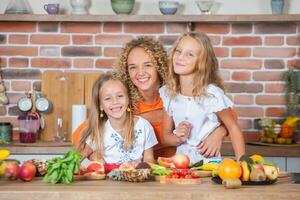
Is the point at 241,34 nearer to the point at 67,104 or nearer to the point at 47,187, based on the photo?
the point at 67,104

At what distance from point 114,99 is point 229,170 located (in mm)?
914

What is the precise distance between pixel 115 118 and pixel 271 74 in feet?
6.13

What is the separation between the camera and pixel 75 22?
15.8 ft

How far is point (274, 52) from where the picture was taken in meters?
4.75

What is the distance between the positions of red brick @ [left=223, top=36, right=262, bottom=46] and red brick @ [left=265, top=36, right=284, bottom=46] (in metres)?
0.05

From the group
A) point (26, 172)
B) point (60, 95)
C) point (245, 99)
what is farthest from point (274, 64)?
point (26, 172)

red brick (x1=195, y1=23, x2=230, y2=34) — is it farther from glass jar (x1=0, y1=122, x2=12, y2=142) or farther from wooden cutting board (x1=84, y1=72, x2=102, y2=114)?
glass jar (x1=0, y1=122, x2=12, y2=142)

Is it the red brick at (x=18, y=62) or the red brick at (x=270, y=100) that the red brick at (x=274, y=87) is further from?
the red brick at (x=18, y=62)

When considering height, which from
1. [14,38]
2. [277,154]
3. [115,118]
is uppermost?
[14,38]

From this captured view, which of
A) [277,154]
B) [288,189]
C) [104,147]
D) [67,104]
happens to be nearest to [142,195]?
[288,189]

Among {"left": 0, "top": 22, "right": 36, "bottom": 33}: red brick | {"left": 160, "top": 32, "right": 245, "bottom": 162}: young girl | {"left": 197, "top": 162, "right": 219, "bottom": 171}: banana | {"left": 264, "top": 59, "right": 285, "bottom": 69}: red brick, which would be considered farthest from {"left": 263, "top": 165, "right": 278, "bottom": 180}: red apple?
{"left": 0, "top": 22, "right": 36, "bottom": 33}: red brick

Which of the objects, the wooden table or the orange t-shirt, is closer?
the wooden table

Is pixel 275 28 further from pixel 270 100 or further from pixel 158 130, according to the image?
pixel 158 130

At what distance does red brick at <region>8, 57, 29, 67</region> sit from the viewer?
4844 millimetres
